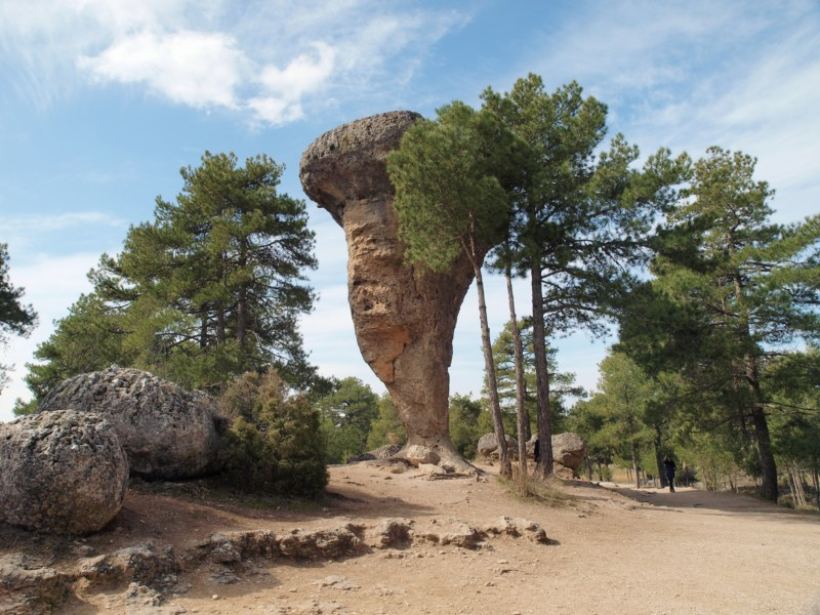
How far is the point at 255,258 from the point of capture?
22453 mm

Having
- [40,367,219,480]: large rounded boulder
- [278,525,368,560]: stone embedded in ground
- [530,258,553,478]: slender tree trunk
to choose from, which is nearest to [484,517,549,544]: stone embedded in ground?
[278,525,368,560]: stone embedded in ground

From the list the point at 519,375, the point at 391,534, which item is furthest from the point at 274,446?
the point at 519,375

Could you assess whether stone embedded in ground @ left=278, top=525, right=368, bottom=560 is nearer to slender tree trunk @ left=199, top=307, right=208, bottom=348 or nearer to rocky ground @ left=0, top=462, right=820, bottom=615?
rocky ground @ left=0, top=462, right=820, bottom=615

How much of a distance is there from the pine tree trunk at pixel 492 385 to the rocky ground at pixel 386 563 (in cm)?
342

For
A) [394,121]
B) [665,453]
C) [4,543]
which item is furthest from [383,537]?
[665,453]

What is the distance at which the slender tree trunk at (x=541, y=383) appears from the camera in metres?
16.0

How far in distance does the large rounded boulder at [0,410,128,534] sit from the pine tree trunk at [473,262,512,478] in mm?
9441

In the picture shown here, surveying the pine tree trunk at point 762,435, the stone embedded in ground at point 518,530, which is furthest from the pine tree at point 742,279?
the stone embedded in ground at point 518,530

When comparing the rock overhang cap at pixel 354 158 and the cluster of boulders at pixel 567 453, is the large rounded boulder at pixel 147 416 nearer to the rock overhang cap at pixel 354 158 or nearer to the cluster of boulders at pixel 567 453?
the rock overhang cap at pixel 354 158

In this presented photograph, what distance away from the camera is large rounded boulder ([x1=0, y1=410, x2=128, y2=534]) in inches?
264

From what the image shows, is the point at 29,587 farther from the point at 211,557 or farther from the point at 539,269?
the point at 539,269

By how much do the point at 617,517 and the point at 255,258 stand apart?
51.5 feet

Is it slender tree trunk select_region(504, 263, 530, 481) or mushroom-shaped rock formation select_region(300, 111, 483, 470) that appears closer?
slender tree trunk select_region(504, 263, 530, 481)

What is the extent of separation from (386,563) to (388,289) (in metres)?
12.3
